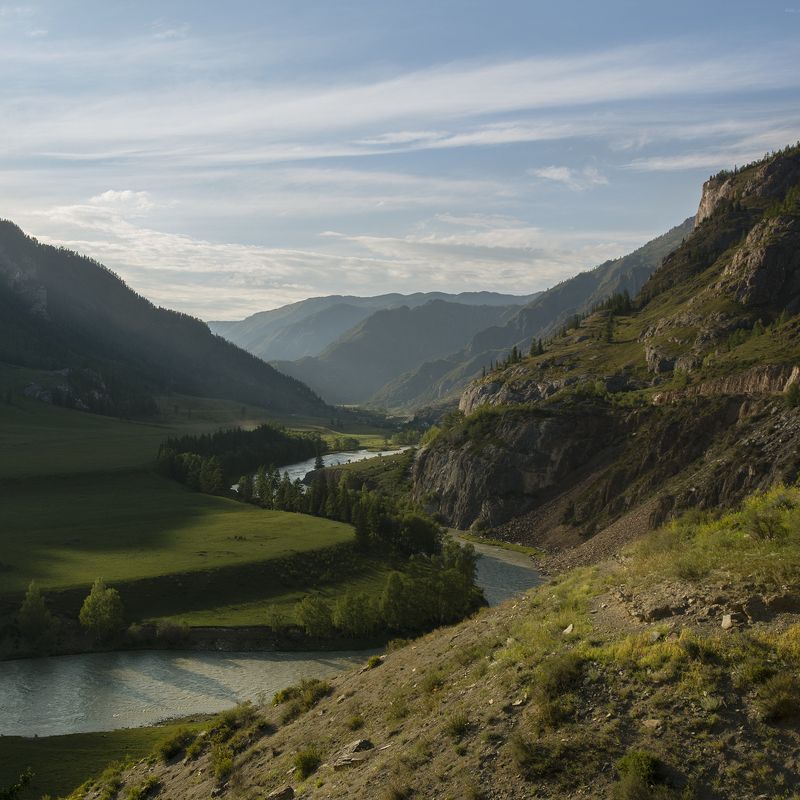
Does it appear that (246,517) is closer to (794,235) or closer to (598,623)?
(598,623)

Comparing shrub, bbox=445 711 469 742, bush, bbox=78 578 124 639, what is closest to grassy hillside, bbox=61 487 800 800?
shrub, bbox=445 711 469 742

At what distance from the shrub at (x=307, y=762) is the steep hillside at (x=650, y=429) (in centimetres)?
9124

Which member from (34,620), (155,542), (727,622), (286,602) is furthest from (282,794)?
(155,542)

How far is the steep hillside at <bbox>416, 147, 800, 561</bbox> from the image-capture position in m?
112

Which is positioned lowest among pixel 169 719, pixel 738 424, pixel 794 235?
pixel 169 719

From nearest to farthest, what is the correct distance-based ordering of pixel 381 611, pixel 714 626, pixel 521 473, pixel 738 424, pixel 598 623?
pixel 714 626, pixel 598 623, pixel 381 611, pixel 738 424, pixel 521 473

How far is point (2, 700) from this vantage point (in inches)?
2657

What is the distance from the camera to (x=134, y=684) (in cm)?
7338

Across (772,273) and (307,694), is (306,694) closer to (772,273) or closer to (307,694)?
(307,694)

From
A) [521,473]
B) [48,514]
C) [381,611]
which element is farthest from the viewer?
[521,473]

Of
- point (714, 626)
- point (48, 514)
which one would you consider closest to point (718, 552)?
point (714, 626)

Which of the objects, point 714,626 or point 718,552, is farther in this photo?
point 718,552

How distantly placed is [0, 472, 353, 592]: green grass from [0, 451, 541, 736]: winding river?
1786 cm

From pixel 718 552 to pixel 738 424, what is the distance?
10362cm
